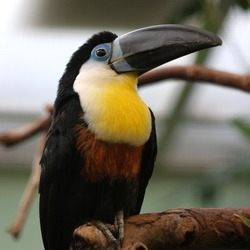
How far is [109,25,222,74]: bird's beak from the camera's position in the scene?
256 cm

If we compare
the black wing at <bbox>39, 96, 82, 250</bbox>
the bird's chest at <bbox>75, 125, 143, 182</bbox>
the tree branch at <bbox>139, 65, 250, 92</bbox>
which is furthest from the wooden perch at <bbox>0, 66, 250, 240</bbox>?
the bird's chest at <bbox>75, 125, 143, 182</bbox>

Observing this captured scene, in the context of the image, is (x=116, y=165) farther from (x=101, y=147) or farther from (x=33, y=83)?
(x=33, y=83)

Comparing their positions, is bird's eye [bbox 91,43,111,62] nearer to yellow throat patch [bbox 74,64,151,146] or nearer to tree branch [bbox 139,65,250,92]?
yellow throat patch [bbox 74,64,151,146]

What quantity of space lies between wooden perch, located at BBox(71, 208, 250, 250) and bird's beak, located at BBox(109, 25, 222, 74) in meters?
0.62

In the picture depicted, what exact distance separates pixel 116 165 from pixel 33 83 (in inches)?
115

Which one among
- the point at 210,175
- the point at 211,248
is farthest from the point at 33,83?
the point at 211,248

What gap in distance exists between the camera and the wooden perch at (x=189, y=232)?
2186mm

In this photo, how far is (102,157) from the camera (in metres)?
2.46

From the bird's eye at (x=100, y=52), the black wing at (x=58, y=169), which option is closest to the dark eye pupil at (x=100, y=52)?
the bird's eye at (x=100, y=52)

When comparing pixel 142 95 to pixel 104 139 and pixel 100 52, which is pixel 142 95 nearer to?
pixel 100 52

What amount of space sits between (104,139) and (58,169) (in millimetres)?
184

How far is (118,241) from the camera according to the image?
231 centimetres

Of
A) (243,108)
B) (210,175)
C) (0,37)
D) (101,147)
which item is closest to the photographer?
(101,147)

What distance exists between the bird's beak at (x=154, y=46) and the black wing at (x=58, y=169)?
25 centimetres
